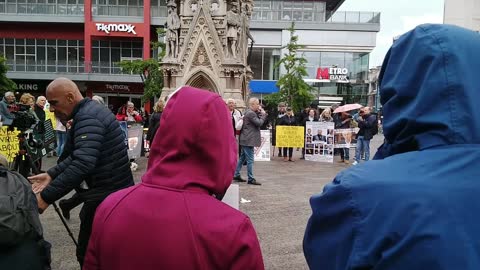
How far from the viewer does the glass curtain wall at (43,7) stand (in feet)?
141

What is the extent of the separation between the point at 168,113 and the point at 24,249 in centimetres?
155

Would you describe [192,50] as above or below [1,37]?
below

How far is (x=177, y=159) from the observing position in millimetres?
1817

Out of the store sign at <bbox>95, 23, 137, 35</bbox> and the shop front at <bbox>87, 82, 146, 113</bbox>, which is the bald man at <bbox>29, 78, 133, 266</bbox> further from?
the shop front at <bbox>87, 82, 146, 113</bbox>

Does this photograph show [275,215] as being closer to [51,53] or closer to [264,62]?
[264,62]

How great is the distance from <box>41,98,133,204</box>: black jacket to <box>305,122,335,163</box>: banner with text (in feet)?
39.5

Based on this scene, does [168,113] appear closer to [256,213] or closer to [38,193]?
[38,193]

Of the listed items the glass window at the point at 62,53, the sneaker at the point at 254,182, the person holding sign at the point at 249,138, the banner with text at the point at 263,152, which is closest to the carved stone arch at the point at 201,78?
the banner with text at the point at 263,152

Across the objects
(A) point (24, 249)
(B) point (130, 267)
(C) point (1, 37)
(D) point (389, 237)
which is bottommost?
(A) point (24, 249)

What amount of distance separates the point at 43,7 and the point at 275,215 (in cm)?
4325

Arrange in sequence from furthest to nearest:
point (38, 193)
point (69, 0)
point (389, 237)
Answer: point (69, 0) < point (38, 193) < point (389, 237)

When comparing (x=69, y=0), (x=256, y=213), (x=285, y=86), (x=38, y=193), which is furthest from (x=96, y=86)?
(x=38, y=193)

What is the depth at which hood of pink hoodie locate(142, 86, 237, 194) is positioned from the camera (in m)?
1.79

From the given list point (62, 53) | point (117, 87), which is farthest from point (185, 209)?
point (62, 53)
